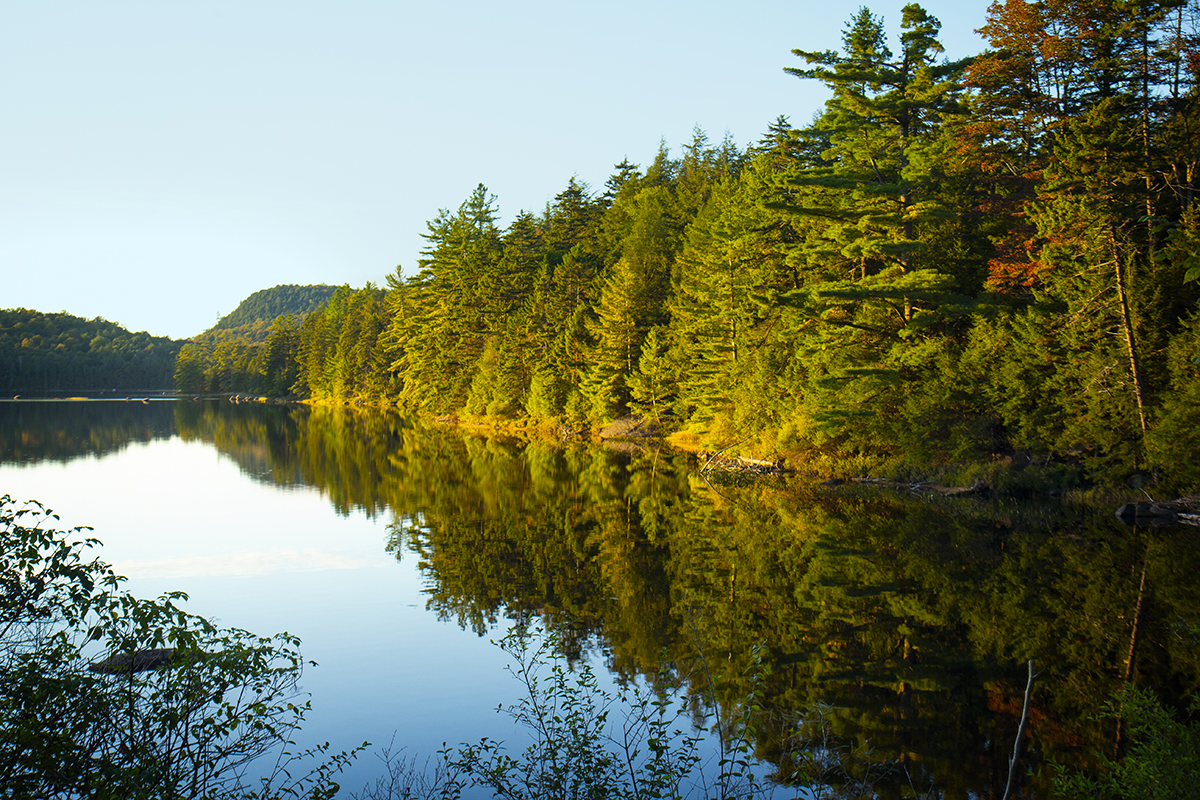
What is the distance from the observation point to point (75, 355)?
125 metres

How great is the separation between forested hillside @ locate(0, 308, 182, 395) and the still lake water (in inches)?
4312

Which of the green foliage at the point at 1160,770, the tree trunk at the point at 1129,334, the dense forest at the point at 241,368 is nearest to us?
the green foliage at the point at 1160,770

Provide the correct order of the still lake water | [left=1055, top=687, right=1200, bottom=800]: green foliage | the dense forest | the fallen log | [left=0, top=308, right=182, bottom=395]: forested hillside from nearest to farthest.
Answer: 1. [left=1055, top=687, right=1200, bottom=800]: green foliage
2. the still lake water
3. the fallen log
4. the dense forest
5. [left=0, top=308, right=182, bottom=395]: forested hillside

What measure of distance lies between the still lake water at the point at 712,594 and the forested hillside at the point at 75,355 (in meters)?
110

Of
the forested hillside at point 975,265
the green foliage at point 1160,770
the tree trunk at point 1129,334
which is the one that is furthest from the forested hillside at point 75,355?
the green foliage at point 1160,770

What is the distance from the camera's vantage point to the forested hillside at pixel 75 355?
116m

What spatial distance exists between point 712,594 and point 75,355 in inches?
5587

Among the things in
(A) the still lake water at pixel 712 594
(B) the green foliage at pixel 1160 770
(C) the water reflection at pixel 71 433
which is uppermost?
(B) the green foliage at pixel 1160 770

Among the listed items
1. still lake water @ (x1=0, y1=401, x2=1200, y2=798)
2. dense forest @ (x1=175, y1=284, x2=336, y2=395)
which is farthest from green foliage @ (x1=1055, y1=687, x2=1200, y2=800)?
dense forest @ (x1=175, y1=284, x2=336, y2=395)

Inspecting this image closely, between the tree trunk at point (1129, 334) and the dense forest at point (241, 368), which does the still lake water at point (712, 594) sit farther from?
the dense forest at point (241, 368)

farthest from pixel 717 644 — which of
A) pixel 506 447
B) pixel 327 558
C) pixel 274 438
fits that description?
pixel 274 438

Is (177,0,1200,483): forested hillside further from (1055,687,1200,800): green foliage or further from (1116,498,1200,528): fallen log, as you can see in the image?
(1055,687,1200,800): green foliage

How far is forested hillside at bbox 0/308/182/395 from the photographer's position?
11569cm

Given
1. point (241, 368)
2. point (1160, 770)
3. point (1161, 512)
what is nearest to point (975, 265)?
point (1161, 512)
